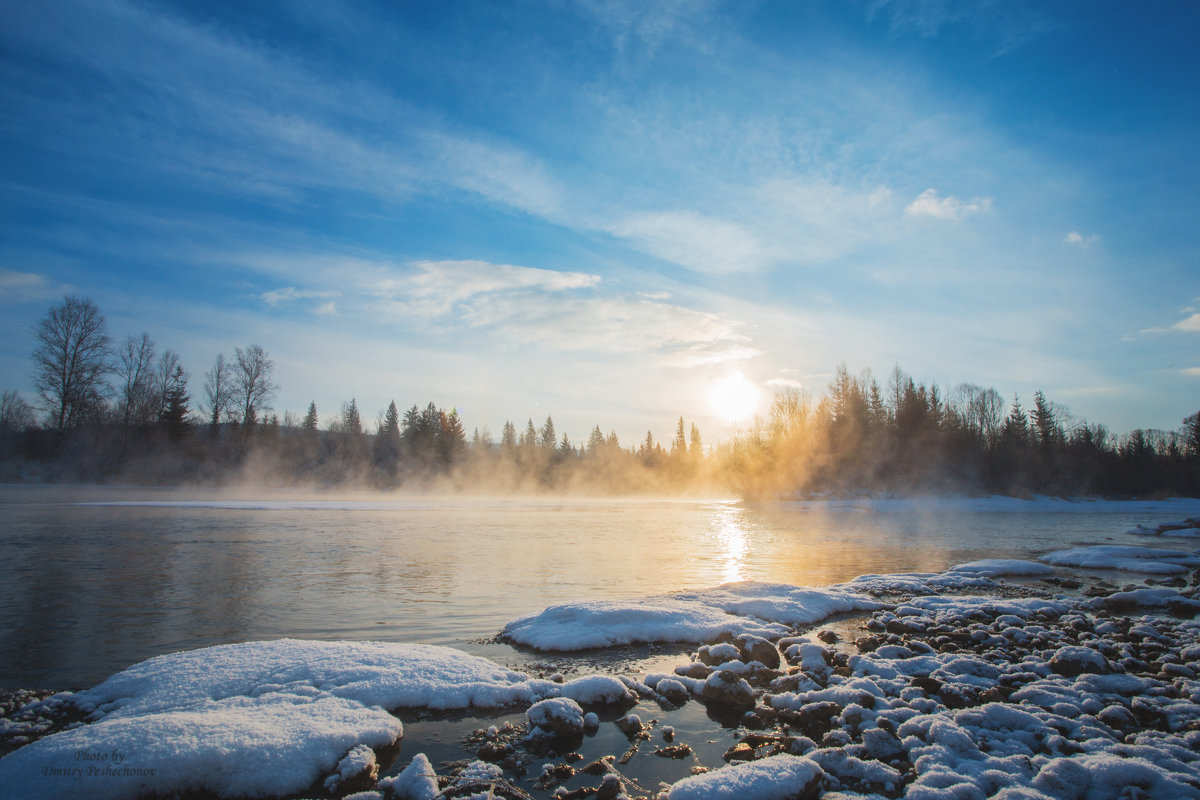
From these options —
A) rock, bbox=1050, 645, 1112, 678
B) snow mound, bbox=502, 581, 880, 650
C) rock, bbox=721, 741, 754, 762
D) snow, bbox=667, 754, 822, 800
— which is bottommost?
snow mound, bbox=502, 581, 880, 650

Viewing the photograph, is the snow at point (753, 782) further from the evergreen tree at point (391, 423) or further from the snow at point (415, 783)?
the evergreen tree at point (391, 423)

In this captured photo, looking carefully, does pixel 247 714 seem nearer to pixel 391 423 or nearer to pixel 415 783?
pixel 415 783

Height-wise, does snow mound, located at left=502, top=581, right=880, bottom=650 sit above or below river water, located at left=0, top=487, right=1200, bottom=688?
above

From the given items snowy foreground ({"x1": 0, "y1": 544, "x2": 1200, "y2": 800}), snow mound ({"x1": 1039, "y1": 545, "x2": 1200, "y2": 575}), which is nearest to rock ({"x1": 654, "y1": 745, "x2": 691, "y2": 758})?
snowy foreground ({"x1": 0, "y1": 544, "x2": 1200, "y2": 800})

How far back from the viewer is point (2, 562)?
1149cm

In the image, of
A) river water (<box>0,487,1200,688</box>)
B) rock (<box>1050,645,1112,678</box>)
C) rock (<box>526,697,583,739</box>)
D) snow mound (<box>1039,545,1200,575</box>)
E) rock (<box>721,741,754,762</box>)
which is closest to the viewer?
rock (<box>721,741,754,762</box>)

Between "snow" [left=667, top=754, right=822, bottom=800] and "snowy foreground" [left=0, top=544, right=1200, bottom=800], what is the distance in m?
0.01

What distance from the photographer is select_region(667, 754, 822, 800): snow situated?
349 cm

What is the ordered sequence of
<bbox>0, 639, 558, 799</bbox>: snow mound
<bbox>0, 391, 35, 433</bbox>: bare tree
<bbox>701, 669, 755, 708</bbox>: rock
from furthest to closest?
<bbox>0, 391, 35, 433</bbox>: bare tree < <bbox>701, 669, 755, 708</bbox>: rock < <bbox>0, 639, 558, 799</bbox>: snow mound

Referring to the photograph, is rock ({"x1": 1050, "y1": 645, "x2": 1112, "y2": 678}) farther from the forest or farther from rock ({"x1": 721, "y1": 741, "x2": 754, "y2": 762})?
the forest

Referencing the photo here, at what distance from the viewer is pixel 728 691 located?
529cm

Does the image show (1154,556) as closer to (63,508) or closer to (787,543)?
(787,543)

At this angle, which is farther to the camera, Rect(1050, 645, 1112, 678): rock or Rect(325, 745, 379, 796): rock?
Rect(1050, 645, 1112, 678): rock

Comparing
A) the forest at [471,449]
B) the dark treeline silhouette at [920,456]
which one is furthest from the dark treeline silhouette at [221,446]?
the dark treeline silhouette at [920,456]
